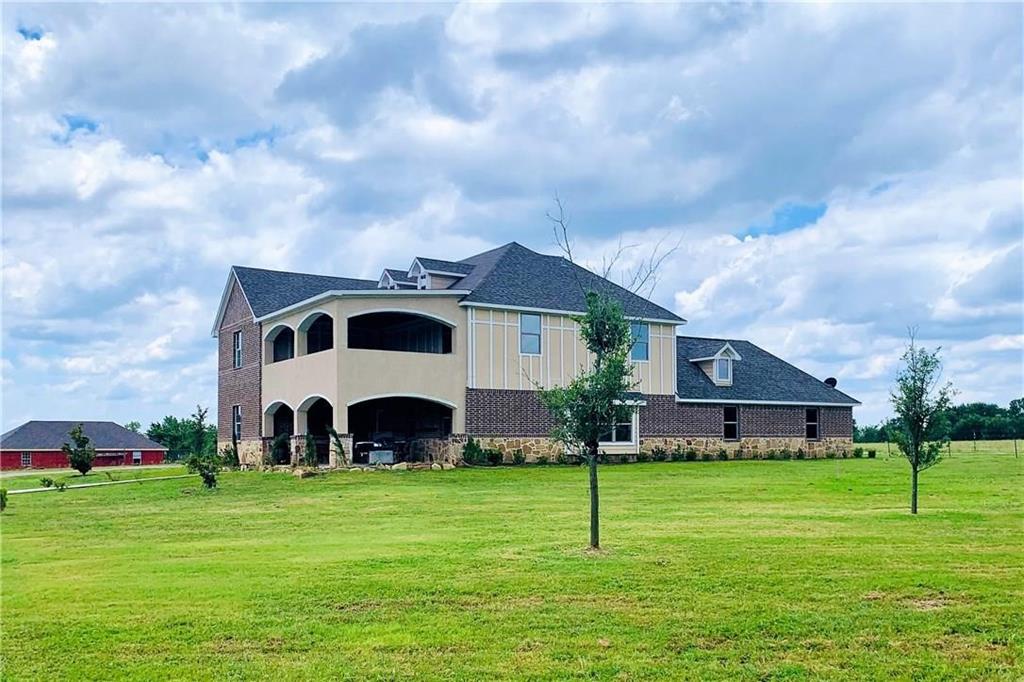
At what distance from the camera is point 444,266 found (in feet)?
122

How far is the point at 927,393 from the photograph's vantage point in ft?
61.1

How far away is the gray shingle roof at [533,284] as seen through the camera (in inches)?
1385

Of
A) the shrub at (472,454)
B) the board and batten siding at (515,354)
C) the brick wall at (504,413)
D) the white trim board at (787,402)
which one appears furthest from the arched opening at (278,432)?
the white trim board at (787,402)

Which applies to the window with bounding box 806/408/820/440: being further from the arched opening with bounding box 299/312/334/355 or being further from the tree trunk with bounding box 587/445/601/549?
the tree trunk with bounding box 587/445/601/549

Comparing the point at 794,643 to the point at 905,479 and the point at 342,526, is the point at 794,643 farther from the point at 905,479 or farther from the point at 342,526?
the point at 905,479

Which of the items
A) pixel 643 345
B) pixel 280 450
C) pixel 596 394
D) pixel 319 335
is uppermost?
pixel 319 335

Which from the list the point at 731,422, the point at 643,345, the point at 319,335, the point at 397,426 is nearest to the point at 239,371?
the point at 319,335

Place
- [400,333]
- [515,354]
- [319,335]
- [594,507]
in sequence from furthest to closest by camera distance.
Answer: [400,333]
[319,335]
[515,354]
[594,507]

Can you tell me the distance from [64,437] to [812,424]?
164 ft

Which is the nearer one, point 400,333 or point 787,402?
point 400,333

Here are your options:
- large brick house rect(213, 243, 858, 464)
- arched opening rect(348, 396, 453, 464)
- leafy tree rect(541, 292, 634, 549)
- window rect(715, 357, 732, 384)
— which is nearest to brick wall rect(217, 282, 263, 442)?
large brick house rect(213, 243, 858, 464)

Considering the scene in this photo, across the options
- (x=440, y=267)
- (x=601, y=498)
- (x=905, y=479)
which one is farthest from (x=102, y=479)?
(x=905, y=479)

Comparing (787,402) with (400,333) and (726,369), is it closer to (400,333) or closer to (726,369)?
(726,369)

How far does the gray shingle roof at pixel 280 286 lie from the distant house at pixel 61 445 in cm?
3053
